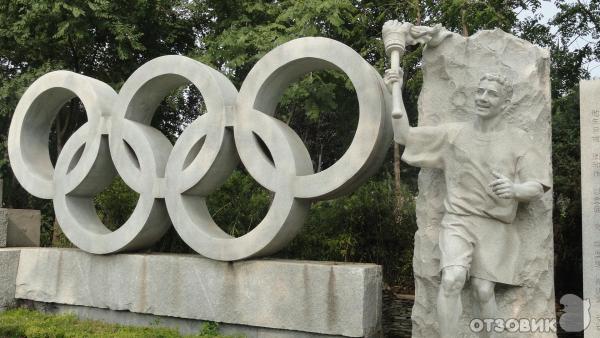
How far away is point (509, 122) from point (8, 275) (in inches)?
225

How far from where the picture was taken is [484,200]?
4688 mm

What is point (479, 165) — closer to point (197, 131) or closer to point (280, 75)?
point (280, 75)

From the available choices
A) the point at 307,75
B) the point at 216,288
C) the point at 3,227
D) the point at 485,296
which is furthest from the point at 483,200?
the point at 3,227

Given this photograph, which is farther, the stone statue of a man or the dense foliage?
the dense foliage

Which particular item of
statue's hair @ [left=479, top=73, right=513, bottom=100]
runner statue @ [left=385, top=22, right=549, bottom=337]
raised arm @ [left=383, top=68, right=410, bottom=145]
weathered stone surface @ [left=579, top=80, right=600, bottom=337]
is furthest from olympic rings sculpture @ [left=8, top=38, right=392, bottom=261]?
weathered stone surface @ [left=579, top=80, right=600, bottom=337]

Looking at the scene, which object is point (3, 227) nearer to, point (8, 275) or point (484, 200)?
point (8, 275)

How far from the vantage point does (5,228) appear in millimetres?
7633

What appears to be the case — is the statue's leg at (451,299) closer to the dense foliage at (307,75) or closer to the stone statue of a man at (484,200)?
the stone statue of a man at (484,200)

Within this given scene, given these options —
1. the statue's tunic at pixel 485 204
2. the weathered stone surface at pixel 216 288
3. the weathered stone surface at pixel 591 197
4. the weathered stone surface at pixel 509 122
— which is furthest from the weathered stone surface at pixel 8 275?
the weathered stone surface at pixel 591 197

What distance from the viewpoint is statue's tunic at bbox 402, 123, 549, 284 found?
15.2 feet

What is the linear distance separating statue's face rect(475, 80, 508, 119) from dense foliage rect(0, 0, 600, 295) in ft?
10.5

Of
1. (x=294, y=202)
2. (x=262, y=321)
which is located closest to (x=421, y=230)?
(x=294, y=202)

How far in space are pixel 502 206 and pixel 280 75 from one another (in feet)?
8.34

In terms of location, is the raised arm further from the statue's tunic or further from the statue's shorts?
the statue's shorts
